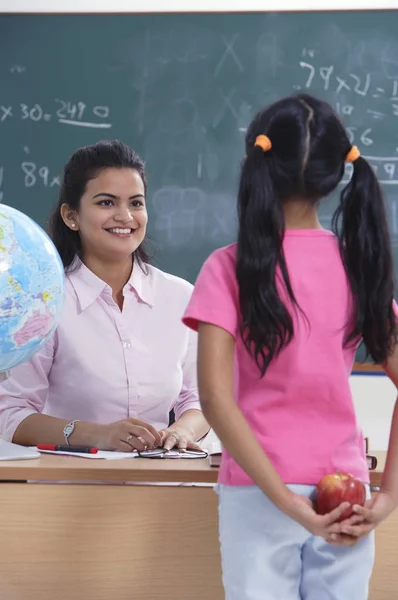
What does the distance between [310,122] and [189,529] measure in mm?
794

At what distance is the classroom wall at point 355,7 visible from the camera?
3.31 m

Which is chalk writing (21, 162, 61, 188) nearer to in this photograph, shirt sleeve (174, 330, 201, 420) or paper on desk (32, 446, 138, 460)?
shirt sleeve (174, 330, 201, 420)

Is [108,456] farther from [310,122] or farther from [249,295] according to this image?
[310,122]

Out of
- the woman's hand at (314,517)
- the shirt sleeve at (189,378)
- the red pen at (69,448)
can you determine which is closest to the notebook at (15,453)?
the red pen at (69,448)

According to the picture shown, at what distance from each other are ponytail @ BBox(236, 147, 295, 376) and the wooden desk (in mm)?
504

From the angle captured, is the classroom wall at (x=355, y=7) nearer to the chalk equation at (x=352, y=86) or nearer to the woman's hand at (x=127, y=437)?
the chalk equation at (x=352, y=86)

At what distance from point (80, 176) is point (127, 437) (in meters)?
0.76

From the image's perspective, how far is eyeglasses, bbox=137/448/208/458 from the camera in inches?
70.0

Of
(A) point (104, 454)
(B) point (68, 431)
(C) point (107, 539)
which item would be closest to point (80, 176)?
(B) point (68, 431)

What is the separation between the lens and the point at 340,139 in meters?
1.24

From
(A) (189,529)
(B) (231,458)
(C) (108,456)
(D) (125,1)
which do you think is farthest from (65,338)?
(D) (125,1)

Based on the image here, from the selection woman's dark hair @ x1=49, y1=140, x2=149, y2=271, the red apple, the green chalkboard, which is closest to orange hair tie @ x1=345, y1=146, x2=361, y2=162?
the red apple

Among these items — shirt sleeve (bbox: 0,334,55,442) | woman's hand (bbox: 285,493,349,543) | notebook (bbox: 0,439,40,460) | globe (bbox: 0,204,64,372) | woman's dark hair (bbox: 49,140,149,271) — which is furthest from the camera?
woman's dark hair (bbox: 49,140,149,271)

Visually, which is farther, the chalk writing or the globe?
the chalk writing
